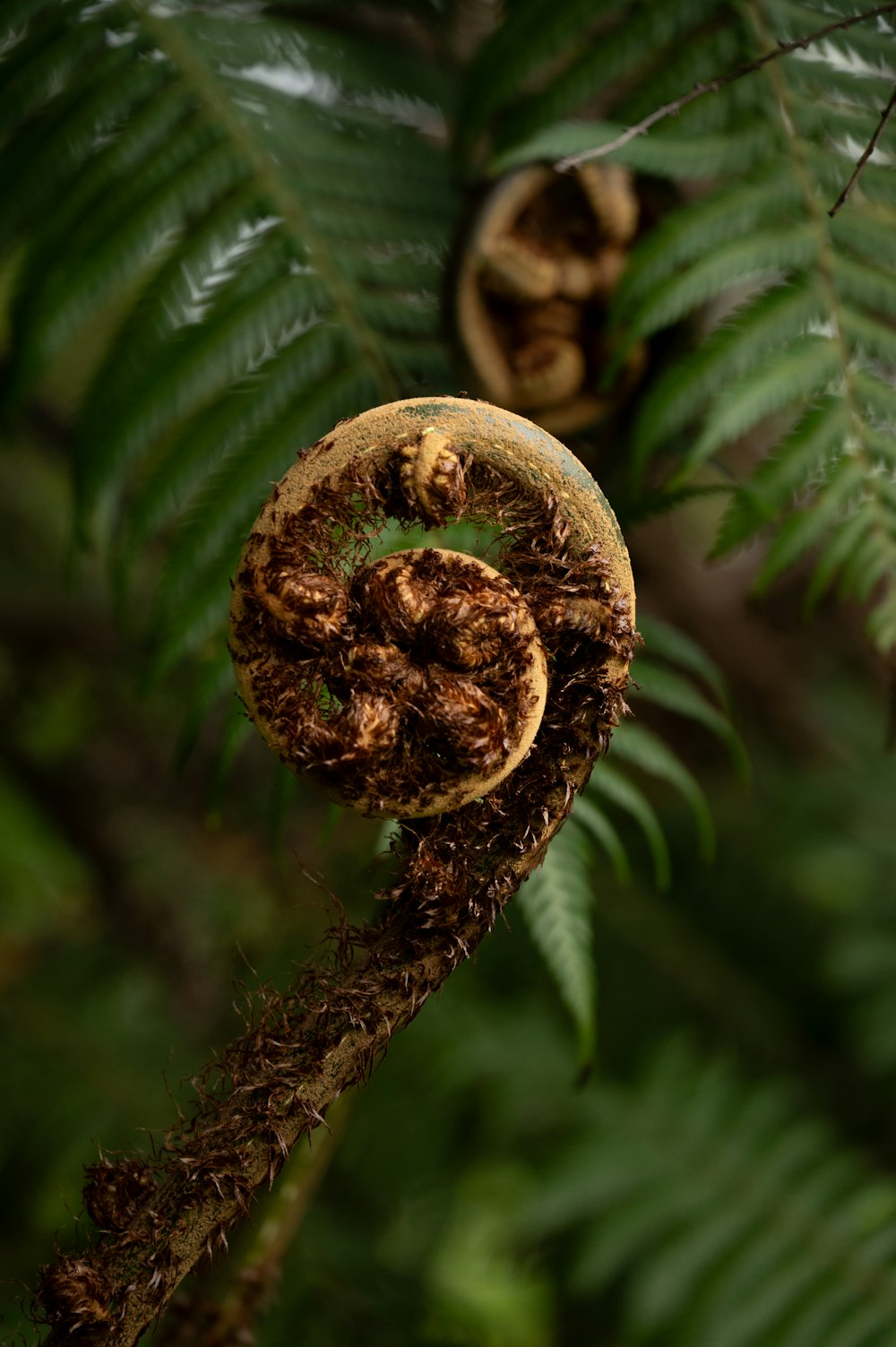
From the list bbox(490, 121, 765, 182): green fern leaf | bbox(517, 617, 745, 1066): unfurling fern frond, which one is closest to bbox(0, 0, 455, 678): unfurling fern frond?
bbox(490, 121, 765, 182): green fern leaf

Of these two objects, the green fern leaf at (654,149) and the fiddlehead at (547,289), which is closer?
the green fern leaf at (654,149)

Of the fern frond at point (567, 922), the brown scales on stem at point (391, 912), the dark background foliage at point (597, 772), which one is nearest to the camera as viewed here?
the brown scales on stem at point (391, 912)

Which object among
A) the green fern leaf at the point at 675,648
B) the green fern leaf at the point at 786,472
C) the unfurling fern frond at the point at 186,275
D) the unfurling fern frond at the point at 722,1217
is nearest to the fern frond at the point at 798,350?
the green fern leaf at the point at 786,472

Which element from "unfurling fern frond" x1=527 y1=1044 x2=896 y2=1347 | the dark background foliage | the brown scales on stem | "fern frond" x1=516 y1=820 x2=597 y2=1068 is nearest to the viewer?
the brown scales on stem

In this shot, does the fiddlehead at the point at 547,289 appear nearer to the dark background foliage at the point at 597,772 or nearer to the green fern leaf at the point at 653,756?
the dark background foliage at the point at 597,772

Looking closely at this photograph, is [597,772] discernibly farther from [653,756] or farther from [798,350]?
[798,350]

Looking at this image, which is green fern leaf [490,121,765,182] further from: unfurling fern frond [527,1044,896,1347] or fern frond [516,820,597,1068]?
unfurling fern frond [527,1044,896,1347]
